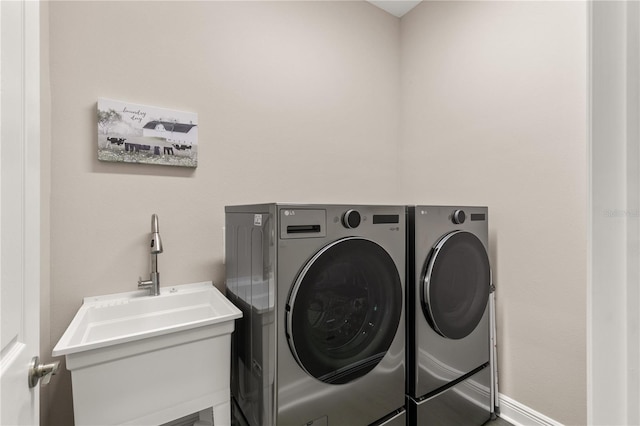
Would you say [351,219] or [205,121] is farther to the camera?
[205,121]

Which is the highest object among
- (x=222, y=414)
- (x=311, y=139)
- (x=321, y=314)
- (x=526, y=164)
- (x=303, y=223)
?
(x=311, y=139)

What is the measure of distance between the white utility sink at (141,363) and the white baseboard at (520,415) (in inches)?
62.6

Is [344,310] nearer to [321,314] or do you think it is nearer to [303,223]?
[321,314]

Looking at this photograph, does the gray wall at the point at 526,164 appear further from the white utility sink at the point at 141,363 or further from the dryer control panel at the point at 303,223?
the white utility sink at the point at 141,363

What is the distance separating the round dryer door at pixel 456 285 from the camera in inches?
57.8

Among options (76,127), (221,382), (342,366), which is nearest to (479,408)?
(342,366)

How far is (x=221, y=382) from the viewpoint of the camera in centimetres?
128

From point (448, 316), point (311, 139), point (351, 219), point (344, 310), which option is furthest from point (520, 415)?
point (311, 139)

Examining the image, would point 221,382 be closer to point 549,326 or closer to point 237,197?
point 237,197

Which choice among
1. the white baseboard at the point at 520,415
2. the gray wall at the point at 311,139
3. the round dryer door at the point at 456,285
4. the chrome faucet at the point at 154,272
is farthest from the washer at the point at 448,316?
the chrome faucet at the point at 154,272

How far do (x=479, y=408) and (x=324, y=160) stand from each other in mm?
1760

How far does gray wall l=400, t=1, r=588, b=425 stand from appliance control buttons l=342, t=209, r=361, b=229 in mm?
1083

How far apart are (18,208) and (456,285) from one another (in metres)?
1.66

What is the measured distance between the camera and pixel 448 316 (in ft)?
5.08
